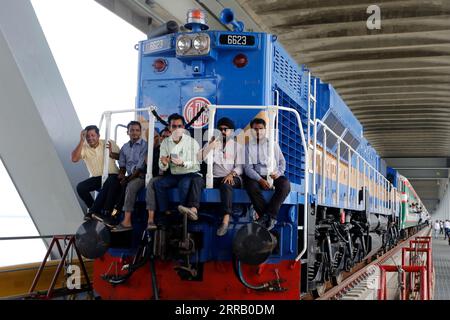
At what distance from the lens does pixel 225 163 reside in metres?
4.60

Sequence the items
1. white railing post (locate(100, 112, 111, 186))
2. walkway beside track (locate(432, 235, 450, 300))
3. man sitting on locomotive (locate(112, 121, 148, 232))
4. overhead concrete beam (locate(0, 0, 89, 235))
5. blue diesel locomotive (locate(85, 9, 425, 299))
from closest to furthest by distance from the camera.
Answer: blue diesel locomotive (locate(85, 9, 425, 299)) < man sitting on locomotive (locate(112, 121, 148, 232)) < white railing post (locate(100, 112, 111, 186)) < overhead concrete beam (locate(0, 0, 89, 235)) < walkway beside track (locate(432, 235, 450, 300))

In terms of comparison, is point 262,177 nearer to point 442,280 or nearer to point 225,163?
point 225,163

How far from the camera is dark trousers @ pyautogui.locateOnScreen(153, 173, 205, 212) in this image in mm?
4355

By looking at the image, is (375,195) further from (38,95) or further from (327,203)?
(38,95)

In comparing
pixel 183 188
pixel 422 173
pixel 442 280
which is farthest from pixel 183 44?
pixel 422 173

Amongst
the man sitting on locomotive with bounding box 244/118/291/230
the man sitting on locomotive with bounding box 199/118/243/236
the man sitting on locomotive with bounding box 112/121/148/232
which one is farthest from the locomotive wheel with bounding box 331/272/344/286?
the man sitting on locomotive with bounding box 112/121/148/232

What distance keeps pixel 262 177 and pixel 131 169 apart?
4.26 feet

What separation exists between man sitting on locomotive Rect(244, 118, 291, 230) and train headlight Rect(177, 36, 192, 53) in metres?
1.18

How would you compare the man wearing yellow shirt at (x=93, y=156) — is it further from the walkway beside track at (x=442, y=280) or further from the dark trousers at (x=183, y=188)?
the walkway beside track at (x=442, y=280)

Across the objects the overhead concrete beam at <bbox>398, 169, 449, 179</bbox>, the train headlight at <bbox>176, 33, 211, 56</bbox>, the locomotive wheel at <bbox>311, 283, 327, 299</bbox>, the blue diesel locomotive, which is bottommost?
the locomotive wheel at <bbox>311, 283, 327, 299</bbox>

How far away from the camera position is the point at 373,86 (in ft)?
58.1

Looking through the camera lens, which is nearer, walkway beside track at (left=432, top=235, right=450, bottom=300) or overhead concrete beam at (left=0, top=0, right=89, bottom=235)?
overhead concrete beam at (left=0, top=0, right=89, bottom=235)

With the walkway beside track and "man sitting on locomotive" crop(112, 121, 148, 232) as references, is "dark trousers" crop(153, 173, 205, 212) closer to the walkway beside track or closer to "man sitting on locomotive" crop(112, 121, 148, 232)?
"man sitting on locomotive" crop(112, 121, 148, 232)
